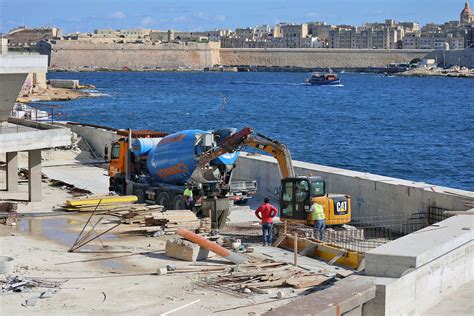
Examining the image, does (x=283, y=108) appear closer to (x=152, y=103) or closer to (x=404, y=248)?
(x=152, y=103)

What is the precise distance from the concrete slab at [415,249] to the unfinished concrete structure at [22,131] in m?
11.4

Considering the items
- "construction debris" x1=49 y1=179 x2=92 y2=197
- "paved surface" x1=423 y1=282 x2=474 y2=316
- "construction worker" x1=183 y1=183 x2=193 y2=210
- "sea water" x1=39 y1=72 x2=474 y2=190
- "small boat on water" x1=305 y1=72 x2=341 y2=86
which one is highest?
"small boat on water" x1=305 y1=72 x2=341 y2=86

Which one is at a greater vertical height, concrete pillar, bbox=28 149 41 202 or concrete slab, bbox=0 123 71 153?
concrete slab, bbox=0 123 71 153

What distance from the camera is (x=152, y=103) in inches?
4313

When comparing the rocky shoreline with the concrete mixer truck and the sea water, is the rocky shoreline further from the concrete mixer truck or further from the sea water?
the concrete mixer truck

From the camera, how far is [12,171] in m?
28.1

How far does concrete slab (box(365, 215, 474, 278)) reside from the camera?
1514 cm

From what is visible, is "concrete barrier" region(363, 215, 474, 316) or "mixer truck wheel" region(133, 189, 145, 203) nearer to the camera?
"concrete barrier" region(363, 215, 474, 316)

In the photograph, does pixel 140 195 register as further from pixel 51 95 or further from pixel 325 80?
pixel 325 80

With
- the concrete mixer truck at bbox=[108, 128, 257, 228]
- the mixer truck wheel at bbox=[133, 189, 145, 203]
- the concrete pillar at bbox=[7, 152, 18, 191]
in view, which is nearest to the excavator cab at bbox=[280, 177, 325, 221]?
the concrete mixer truck at bbox=[108, 128, 257, 228]

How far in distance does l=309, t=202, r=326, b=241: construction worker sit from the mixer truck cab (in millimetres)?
460

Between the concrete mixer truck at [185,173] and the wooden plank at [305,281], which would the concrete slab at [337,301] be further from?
the concrete mixer truck at [185,173]

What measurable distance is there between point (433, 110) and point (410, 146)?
3916 centimetres

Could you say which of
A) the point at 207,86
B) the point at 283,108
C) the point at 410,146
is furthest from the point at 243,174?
the point at 207,86
